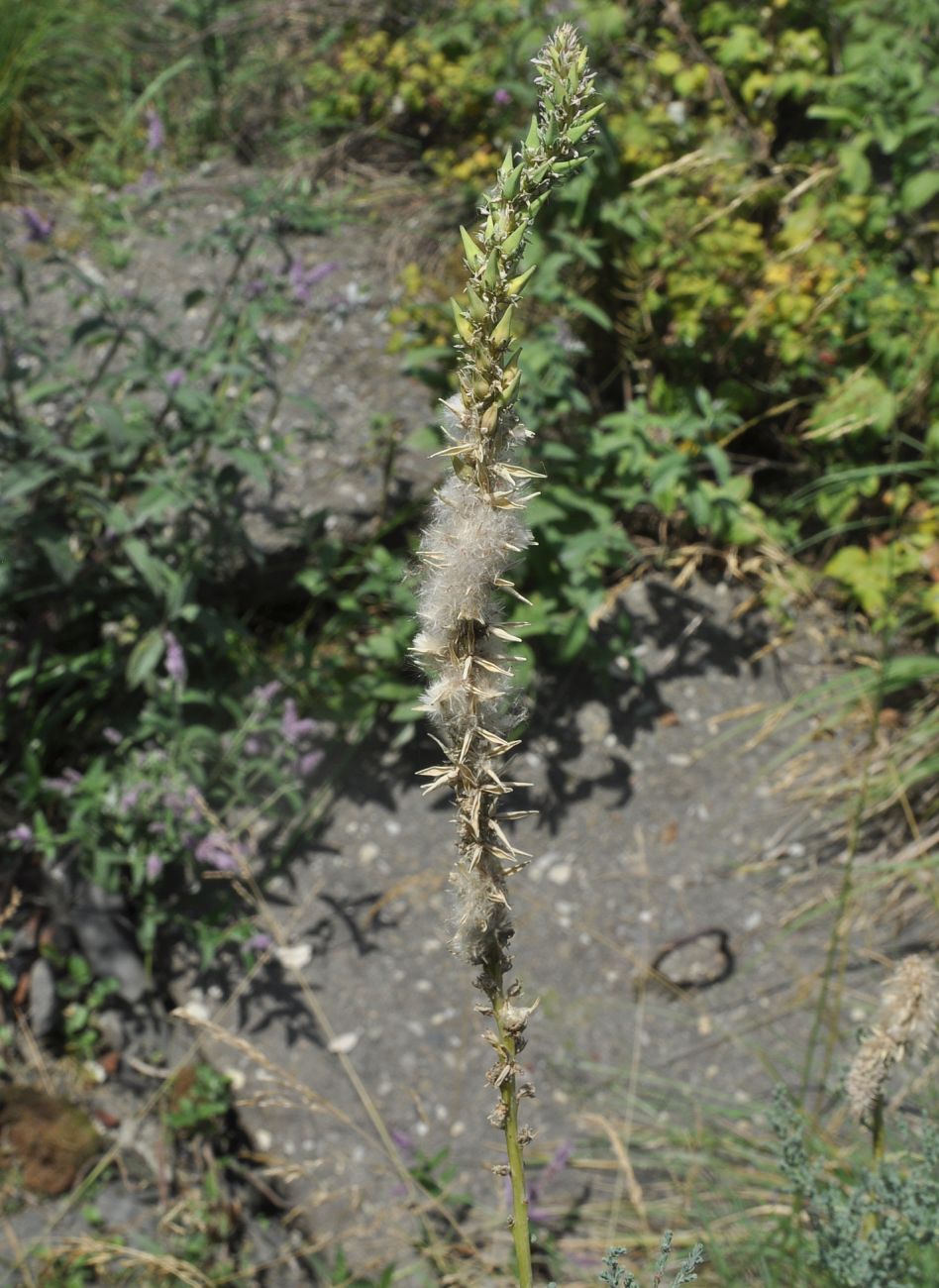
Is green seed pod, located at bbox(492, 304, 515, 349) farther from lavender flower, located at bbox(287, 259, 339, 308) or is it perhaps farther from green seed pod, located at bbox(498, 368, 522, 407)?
lavender flower, located at bbox(287, 259, 339, 308)

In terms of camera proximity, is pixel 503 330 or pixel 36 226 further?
pixel 36 226

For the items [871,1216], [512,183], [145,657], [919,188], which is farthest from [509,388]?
[919,188]

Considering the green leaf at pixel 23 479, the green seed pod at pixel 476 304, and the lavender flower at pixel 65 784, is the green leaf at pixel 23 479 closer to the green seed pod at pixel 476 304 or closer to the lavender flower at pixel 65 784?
the lavender flower at pixel 65 784

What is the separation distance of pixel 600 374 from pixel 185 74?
3.11 metres

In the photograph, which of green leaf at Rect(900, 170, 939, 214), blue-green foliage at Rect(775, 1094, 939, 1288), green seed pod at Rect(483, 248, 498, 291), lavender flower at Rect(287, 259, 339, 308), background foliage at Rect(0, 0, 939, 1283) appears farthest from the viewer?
green leaf at Rect(900, 170, 939, 214)

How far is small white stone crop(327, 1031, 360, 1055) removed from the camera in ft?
9.79

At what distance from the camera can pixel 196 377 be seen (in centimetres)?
299

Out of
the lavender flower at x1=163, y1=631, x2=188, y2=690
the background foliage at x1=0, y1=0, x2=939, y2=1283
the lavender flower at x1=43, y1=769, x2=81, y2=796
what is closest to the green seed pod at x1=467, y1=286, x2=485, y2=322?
the background foliage at x1=0, y1=0, x2=939, y2=1283

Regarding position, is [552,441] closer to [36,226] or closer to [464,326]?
[36,226]

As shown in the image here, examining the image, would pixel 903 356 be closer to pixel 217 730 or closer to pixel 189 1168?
pixel 217 730

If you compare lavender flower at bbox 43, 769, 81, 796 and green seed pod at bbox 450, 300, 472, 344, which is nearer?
green seed pod at bbox 450, 300, 472, 344

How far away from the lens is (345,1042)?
300 cm

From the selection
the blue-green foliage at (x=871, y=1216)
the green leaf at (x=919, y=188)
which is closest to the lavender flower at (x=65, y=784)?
the blue-green foliage at (x=871, y=1216)

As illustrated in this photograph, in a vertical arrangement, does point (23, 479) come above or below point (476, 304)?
below
